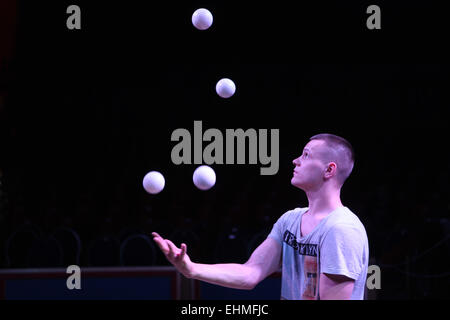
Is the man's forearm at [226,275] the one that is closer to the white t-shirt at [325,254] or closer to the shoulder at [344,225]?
the white t-shirt at [325,254]

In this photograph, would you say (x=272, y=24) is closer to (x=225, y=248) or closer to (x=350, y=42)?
(x=350, y=42)

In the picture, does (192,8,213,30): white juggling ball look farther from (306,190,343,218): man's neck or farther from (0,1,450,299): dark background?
(0,1,450,299): dark background

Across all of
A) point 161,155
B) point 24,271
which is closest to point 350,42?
point 161,155

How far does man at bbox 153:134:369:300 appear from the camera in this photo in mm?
1955

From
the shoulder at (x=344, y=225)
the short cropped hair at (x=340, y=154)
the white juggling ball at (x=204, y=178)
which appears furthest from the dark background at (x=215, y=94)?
the shoulder at (x=344, y=225)

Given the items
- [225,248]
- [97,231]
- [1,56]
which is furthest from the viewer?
[1,56]

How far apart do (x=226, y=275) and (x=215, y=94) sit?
6.36 m

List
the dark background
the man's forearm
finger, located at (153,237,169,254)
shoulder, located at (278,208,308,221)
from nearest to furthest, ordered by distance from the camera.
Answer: finger, located at (153,237,169,254) → the man's forearm → shoulder, located at (278,208,308,221) → the dark background

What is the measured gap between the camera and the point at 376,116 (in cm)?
845

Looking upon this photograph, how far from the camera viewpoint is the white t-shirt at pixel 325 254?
1952 millimetres

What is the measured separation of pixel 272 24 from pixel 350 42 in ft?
3.87

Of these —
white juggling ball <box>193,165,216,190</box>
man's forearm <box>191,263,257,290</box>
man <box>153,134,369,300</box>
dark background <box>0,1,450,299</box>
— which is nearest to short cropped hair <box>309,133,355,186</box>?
man <box>153,134,369,300</box>

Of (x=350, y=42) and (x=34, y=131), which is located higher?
(x=350, y=42)

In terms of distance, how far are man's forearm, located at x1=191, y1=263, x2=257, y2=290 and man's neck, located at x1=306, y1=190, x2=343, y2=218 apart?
13.5 inches
